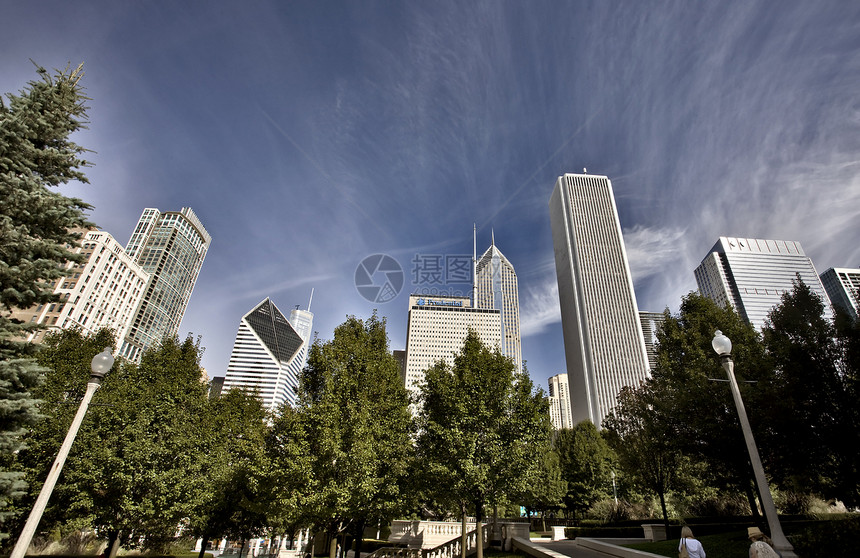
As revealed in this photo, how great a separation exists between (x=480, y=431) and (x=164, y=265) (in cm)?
19346

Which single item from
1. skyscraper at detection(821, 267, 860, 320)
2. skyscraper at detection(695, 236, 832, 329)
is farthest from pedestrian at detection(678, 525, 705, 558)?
skyscraper at detection(821, 267, 860, 320)

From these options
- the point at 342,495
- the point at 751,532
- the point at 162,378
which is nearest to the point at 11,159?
the point at 162,378

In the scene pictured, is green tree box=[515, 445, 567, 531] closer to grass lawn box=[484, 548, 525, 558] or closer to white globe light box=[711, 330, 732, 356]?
grass lawn box=[484, 548, 525, 558]

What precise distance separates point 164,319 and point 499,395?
182m

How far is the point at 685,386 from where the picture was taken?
2206 centimetres

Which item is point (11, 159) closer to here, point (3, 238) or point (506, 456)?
point (3, 238)

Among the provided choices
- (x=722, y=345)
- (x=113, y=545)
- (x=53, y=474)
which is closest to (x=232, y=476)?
(x=113, y=545)

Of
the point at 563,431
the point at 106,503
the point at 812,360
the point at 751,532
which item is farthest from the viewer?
the point at 563,431

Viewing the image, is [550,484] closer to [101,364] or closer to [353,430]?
[353,430]

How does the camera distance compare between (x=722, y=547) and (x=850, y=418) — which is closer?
(x=850, y=418)

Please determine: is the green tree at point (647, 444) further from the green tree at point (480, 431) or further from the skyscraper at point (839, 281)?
the skyscraper at point (839, 281)

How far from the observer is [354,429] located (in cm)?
1652

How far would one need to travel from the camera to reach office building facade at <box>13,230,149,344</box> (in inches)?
3930

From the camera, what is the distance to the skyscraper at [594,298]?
126 metres
